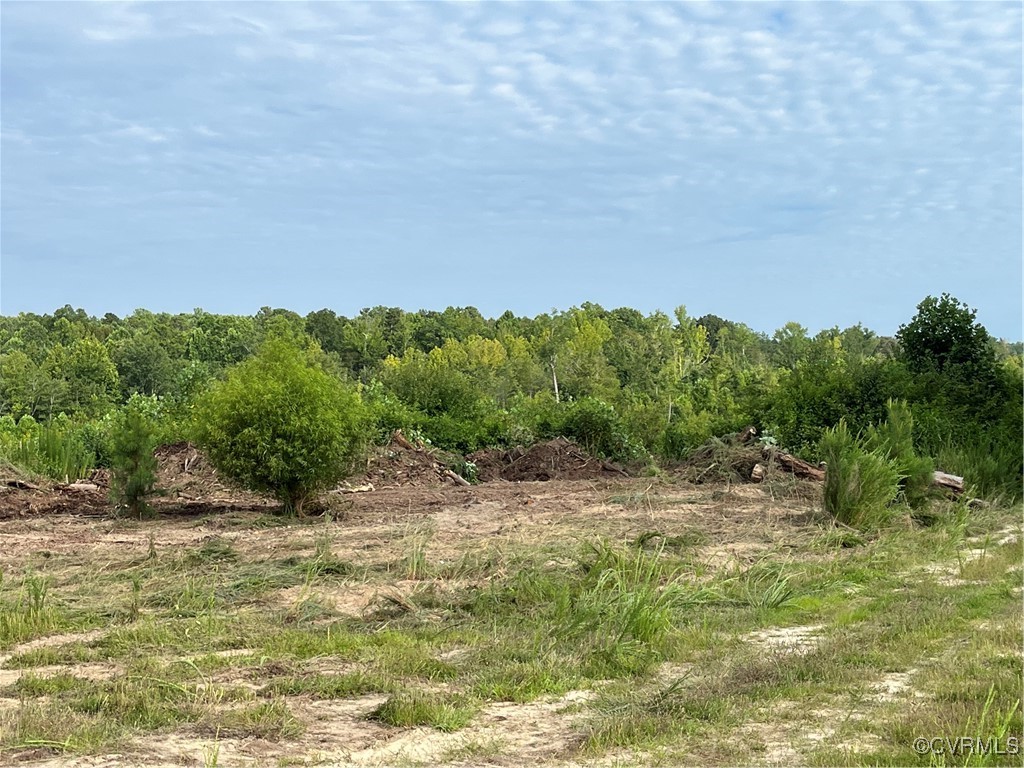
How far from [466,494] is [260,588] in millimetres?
7706

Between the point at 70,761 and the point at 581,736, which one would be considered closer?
the point at 70,761

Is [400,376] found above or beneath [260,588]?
above

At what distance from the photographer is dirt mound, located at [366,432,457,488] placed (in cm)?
1805

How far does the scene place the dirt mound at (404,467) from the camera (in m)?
18.0

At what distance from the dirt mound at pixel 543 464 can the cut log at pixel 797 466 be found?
3.49 m

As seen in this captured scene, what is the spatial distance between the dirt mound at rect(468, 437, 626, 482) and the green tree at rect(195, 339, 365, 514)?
7.31 meters

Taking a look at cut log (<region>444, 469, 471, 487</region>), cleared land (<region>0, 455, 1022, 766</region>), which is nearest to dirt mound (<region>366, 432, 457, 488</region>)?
cut log (<region>444, 469, 471, 487</region>)

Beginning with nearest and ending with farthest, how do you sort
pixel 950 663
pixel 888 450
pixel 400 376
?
1. pixel 950 663
2. pixel 888 450
3. pixel 400 376

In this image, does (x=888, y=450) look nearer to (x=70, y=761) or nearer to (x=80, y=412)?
(x=70, y=761)

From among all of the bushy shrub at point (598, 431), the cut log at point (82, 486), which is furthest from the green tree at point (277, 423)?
the bushy shrub at point (598, 431)

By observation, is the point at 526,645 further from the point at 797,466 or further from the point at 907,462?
the point at 797,466

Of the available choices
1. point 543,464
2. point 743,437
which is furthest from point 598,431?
point 743,437

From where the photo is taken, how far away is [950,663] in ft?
20.5

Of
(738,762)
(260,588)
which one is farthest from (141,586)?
(738,762)
